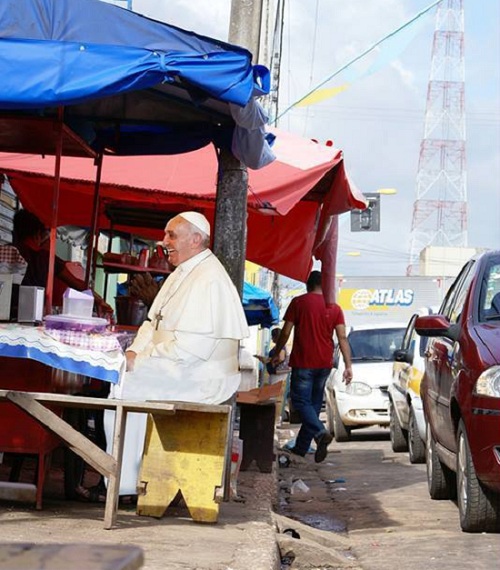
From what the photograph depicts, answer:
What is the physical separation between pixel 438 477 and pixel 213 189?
10.6 feet

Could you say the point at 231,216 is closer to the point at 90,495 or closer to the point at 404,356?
the point at 90,495

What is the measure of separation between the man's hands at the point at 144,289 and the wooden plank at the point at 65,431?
15.0ft

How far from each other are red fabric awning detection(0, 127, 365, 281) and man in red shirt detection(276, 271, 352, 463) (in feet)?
2.38

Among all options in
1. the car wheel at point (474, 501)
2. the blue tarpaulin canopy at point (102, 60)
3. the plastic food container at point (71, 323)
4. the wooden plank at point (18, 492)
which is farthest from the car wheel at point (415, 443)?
the plastic food container at point (71, 323)

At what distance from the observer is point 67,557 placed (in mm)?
1802

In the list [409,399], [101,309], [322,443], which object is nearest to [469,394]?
[101,309]

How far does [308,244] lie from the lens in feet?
43.9

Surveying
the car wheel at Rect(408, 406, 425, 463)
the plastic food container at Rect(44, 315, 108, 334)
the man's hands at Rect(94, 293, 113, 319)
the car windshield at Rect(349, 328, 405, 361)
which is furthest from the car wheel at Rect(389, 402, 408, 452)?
the plastic food container at Rect(44, 315, 108, 334)

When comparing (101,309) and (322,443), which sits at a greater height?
(101,309)

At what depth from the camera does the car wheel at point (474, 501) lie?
25.5 feet

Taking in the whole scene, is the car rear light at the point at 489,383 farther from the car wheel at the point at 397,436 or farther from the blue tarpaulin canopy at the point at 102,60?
the car wheel at the point at 397,436

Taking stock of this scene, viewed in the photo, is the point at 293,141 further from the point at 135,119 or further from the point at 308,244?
the point at 135,119

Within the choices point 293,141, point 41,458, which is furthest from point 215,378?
point 293,141

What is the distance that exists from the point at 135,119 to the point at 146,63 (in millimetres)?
2416
